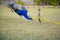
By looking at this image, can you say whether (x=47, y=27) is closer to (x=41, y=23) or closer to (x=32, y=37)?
(x=41, y=23)

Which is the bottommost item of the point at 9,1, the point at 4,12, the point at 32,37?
the point at 32,37

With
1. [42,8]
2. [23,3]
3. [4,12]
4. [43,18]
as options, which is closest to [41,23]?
[43,18]

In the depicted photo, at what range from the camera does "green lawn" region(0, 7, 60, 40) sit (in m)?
1.53

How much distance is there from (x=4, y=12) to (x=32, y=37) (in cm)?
41

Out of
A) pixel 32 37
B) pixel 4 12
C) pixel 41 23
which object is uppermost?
pixel 4 12

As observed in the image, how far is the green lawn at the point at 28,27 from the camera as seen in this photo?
1529 mm

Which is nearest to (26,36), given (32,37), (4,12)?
(32,37)

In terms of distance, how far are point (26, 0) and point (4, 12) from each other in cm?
28

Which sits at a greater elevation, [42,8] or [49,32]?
[42,8]

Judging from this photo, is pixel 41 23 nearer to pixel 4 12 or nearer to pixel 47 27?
pixel 47 27

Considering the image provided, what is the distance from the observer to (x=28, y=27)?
1573 mm

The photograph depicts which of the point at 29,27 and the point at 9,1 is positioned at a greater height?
the point at 9,1

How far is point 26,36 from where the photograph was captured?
152 cm

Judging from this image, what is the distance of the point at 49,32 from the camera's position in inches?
60.8
